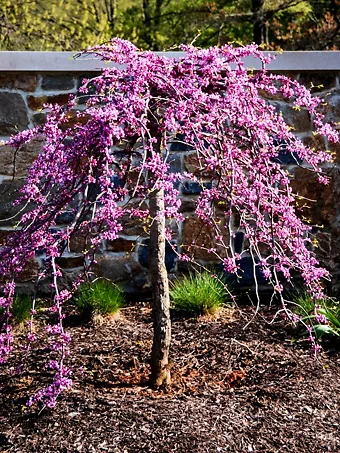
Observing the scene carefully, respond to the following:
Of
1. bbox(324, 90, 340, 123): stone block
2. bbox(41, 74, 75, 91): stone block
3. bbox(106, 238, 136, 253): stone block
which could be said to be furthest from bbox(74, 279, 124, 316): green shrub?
bbox(324, 90, 340, 123): stone block

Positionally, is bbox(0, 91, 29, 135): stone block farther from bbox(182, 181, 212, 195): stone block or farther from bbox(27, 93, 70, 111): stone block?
bbox(182, 181, 212, 195): stone block

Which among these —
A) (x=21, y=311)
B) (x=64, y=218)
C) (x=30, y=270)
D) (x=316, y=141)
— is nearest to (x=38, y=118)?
(x=64, y=218)

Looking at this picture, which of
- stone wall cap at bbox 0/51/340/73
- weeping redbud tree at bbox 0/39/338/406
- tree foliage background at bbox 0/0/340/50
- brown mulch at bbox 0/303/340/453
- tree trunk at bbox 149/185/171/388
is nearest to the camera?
weeping redbud tree at bbox 0/39/338/406

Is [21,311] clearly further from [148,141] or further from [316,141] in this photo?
[316,141]

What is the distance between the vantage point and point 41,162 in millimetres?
2693

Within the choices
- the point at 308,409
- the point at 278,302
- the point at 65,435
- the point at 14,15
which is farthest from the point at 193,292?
the point at 14,15

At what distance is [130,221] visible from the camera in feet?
15.3

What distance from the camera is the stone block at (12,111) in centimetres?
456

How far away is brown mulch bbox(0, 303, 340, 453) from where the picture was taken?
105 inches

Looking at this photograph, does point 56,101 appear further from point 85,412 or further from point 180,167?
point 85,412

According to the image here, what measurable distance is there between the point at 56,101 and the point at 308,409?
266 centimetres

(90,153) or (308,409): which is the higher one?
(90,153)

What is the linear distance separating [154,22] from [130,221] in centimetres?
1099

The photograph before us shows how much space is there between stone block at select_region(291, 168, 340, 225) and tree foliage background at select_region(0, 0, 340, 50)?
4.25 meters
